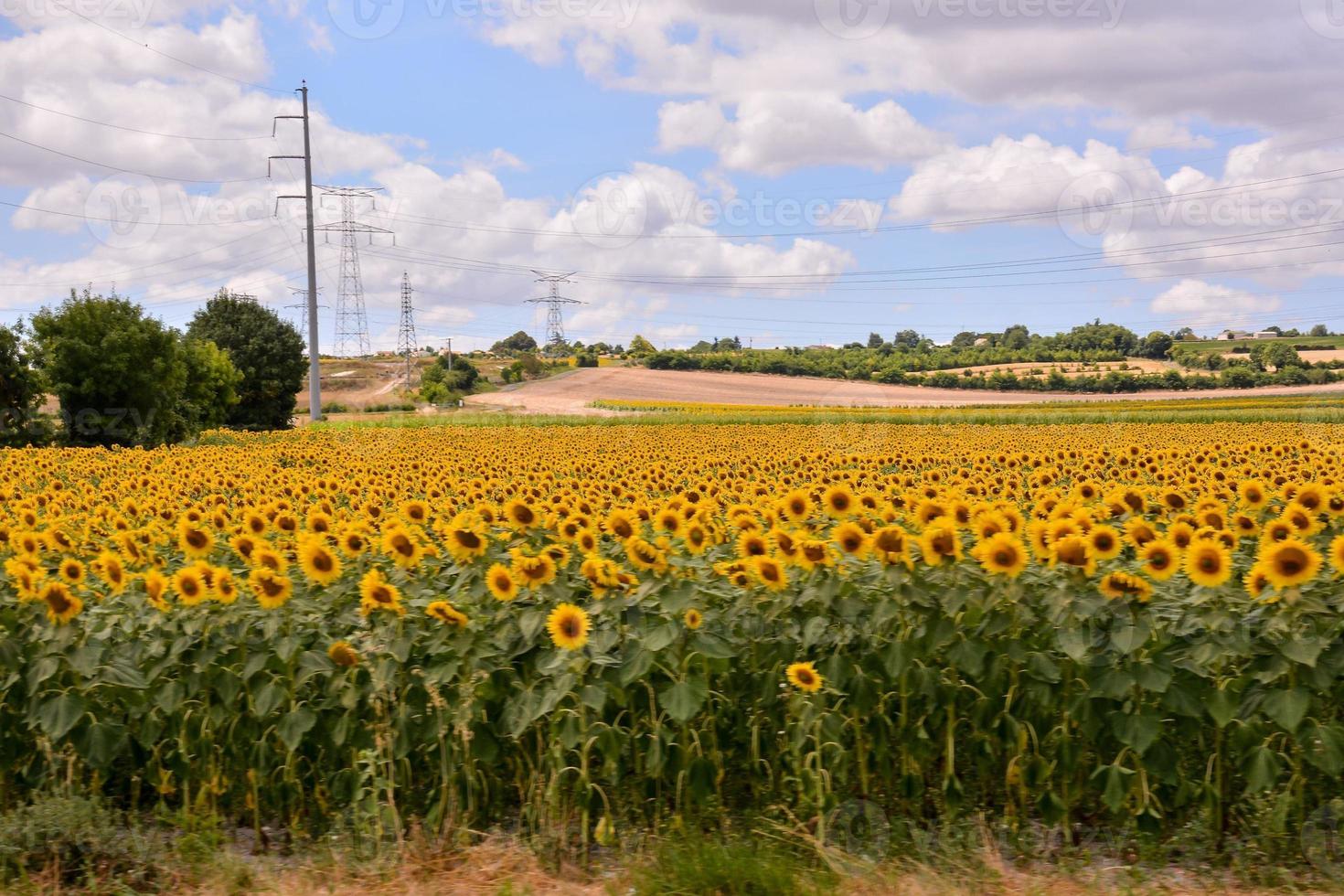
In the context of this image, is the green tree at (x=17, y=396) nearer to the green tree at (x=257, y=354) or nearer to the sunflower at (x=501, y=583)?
the green tree at (x=257, y=354)

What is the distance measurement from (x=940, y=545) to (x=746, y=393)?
8873 centimetres

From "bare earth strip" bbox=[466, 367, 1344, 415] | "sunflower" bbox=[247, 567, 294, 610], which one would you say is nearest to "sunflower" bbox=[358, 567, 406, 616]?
"sunflower" bbox=[247, 567, 294, 610]

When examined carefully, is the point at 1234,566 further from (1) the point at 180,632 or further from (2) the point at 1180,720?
(1) the point at 180,632

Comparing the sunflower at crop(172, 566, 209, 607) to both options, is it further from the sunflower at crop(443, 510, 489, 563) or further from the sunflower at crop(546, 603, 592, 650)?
the sunflower at crop(546, 603, 592, 650)

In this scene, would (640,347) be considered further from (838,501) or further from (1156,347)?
(838,501)

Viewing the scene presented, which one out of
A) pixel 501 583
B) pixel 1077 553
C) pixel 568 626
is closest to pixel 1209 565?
pixel 1077 553

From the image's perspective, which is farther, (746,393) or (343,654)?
(746,393)

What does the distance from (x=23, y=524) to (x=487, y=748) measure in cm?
433

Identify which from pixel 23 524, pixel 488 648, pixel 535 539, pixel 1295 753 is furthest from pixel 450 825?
pixel 23 524

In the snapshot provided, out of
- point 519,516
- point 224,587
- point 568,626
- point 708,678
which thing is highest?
point 519,516

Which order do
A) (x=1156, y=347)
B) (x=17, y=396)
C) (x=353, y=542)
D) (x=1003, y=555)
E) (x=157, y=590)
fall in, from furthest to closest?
(x=1156, y=347)
(x=17, y=396)
(x=353, y=542)
(x=157, y=590)
(x=1003, y=555)

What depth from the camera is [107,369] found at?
159 ft

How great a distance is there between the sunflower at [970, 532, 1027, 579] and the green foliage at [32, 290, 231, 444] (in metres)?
46.8

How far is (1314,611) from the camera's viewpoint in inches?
189
